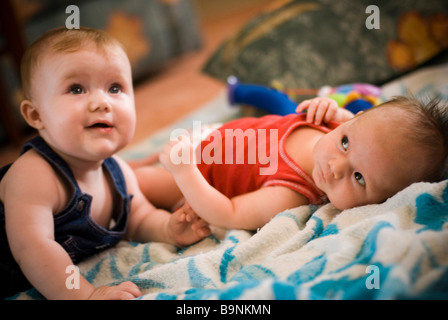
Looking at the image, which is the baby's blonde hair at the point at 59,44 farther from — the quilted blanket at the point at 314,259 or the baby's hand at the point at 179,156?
the quilted blanket at the point at 314,259

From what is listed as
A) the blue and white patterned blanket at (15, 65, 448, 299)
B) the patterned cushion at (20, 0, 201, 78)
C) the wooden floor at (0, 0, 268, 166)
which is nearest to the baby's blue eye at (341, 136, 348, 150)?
the blue and white patterned blanket at (15, 65, 448, 299)

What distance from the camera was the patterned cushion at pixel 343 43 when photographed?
159cm

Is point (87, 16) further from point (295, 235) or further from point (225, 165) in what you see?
point (295, 235)

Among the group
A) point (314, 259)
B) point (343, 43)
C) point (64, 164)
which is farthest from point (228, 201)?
point (343, 43)

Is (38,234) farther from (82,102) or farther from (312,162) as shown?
(312,162)

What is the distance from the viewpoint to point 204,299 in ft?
2.09

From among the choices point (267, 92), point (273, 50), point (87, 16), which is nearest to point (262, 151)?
point (267, 92)

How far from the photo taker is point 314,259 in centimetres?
69

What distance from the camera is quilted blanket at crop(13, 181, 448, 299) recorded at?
57 centimetres

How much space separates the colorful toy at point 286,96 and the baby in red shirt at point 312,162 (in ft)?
0.66

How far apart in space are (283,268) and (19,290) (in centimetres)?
53

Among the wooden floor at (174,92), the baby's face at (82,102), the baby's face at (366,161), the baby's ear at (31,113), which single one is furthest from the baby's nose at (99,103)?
the wooden floor at (174,92)
